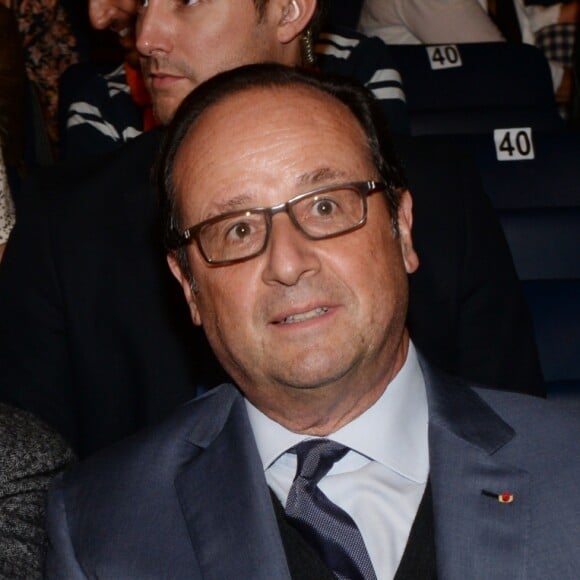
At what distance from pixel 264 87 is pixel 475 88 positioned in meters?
2.16

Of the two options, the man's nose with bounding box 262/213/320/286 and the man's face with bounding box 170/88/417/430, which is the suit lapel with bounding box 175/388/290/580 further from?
the man's nose with bounding box 262/213/320/286

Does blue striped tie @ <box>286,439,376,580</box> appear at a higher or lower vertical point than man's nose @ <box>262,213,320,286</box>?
lower

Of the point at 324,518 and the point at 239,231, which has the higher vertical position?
the point at 239,231

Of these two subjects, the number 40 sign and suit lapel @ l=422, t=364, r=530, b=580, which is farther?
the number 40 sign

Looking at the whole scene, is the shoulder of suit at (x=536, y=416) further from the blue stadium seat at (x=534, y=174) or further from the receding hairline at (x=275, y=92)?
the blue stadium seat at (x=534, y=174)

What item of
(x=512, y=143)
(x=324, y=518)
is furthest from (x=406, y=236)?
(x=512, y=143)

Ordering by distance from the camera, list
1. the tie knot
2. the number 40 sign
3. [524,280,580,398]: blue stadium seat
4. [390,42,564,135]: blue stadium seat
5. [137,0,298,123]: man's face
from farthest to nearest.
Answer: [390,42,564,135]: blue stadium seat < the number 40 sign < [524,280,580,398]: blue stadium seat < [137,0,298,123]: man's face < the tie knot

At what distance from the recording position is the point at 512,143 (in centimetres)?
294

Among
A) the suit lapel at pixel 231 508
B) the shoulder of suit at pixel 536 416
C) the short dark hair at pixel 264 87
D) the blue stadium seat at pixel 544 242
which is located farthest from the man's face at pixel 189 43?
the blue stadium seat at pixel 544 242

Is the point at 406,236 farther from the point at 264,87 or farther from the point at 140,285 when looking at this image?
the point at 140,285

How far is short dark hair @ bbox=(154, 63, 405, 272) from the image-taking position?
4.84 ft

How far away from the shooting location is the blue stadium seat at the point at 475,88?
3.46 metres

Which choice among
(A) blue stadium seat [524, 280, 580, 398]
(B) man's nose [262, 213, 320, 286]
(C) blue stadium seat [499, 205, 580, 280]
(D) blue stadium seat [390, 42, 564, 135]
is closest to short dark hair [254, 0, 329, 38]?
(B) man's nose [262, 213, 320, 286]

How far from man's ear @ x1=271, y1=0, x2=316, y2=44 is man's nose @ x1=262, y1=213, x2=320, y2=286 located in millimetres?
547
